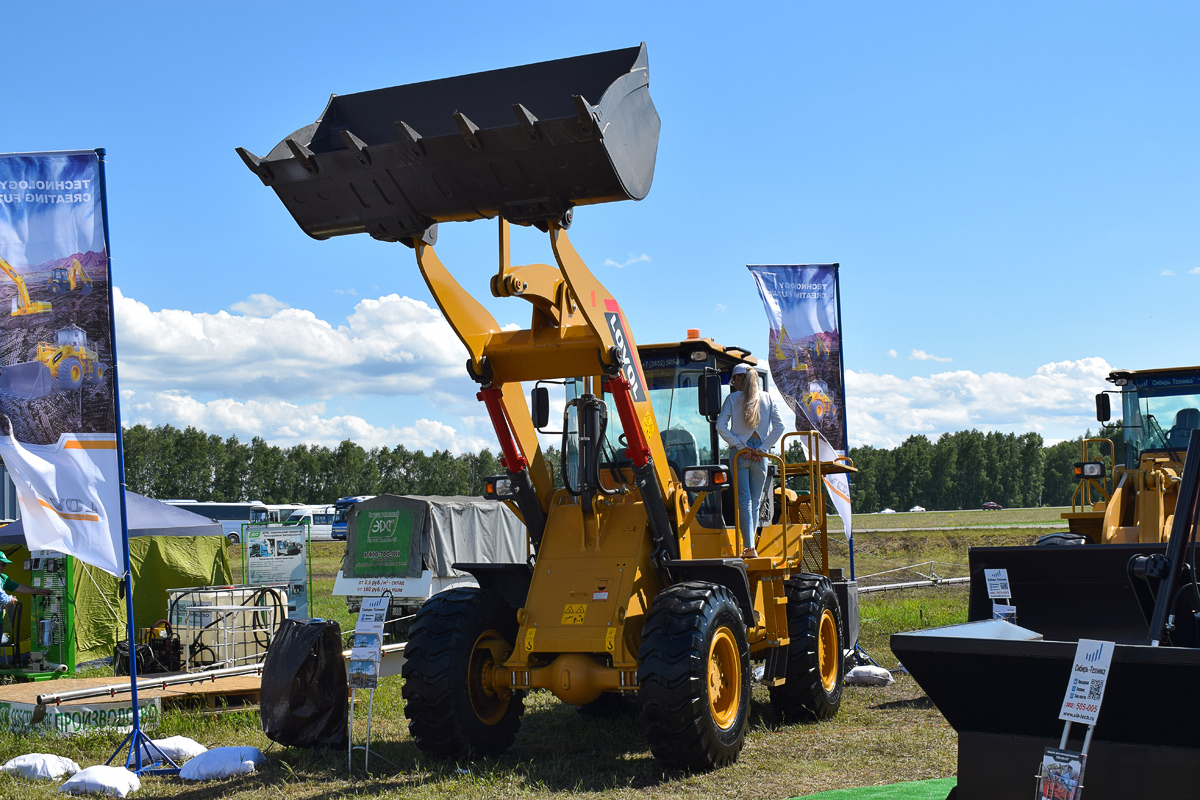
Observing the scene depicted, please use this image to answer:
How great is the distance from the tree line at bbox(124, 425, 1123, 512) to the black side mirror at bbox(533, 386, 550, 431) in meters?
80.7

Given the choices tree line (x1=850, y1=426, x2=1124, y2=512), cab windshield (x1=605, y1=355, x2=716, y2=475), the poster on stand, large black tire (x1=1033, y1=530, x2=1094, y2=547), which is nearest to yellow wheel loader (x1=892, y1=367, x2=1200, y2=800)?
cab windshield (x1=605, y1=355, x2=716, y2=475)

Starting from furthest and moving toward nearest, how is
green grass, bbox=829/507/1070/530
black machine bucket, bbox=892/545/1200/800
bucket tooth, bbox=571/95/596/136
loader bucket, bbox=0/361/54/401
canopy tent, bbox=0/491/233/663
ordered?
green grass, bbox=829/507/1070/530 < canopy tent, bbox=0/491/233/663 < loader bucket, bbox=0/361/54/401 < bucket tooth, bbox=571/95/596/136 < black machine bucket, bbox=892/545/1200/800

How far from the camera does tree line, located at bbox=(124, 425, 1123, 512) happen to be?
9038cm

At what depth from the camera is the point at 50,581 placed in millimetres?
13484

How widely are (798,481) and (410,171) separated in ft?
26.0

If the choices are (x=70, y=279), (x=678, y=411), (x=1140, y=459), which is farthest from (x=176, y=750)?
(x=1140, y=459)

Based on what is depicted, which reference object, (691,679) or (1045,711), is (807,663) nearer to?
(691,679)

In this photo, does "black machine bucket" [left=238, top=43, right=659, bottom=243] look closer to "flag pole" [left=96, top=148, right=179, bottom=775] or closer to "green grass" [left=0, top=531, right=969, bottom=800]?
"flag pole" [left=96, top=148, right=179, bottom=775]

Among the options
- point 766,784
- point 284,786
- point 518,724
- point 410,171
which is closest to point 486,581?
point 518,724

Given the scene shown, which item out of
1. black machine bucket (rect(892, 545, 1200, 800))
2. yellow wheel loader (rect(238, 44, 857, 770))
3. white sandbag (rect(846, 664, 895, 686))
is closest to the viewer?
black machine bucket (rect(892, 545, 1200, 800))

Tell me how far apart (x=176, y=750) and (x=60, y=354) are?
309cm

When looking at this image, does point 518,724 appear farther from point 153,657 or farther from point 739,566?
point 153,657

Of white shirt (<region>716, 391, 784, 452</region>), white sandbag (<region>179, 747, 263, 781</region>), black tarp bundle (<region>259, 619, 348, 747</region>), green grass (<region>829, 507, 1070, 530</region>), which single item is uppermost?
white shirt (<region>716, 391, 784, 452</region>)

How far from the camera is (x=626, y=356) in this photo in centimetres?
759
